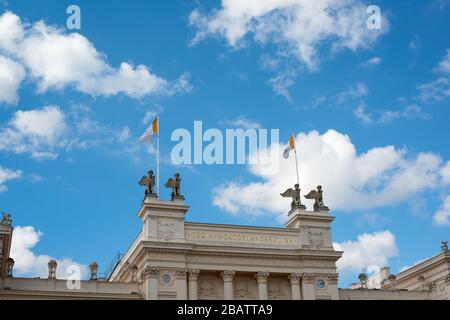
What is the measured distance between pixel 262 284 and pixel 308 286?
4.11m

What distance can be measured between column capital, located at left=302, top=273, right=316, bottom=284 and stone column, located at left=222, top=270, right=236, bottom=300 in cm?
618

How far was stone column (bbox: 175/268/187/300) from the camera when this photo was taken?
50281 mm

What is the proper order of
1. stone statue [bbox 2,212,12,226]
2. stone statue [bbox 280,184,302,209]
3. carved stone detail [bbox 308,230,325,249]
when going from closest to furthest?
stone statue [bbox 2,212,12,226] < carved stone detail [bbox 308,230,325,249] < stone statue [bbox 280,184,302,209]

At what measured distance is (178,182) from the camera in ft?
178

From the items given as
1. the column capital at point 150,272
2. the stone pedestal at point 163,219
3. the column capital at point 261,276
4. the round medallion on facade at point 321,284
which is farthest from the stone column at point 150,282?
the round medallion on facade at point 321,284

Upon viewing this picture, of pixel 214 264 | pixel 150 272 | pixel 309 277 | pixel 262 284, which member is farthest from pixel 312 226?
pixel 150 272

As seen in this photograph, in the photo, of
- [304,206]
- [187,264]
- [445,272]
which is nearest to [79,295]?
[187,264]

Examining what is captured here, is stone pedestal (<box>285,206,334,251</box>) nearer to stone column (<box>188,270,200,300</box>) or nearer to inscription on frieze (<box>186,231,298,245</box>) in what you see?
inscription on frieze (<box>186,231,298,245</box>)

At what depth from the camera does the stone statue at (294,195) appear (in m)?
57.5

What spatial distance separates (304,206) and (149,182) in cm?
1397

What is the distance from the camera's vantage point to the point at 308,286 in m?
54.0

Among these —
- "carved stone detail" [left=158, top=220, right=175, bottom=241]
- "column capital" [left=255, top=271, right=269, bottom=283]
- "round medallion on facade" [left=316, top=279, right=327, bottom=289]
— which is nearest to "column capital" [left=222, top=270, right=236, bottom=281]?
"column capital" [left=255, top=271, right=269, bottom=283]

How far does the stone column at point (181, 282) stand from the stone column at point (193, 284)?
0.51 meters
